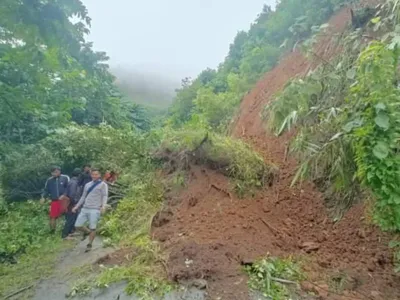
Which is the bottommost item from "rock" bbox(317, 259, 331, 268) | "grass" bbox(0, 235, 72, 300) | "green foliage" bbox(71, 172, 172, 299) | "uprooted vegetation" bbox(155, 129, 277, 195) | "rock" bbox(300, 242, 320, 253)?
"grass" bbox(0, 235, 72, 300)

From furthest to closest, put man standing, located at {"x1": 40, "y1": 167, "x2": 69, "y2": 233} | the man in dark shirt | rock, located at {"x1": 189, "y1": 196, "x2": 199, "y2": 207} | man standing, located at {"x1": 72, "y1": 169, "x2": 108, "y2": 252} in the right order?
the man in dark shirt
man standing, located at {"x1": 40, "y1": 167, "x2": 69, "y2": 233}
rock, located at {"x1": 189, "y1": 196, "x2": 199, "y2": 207}
man standing, located at {"x1": 72, "y1": 169, "x2": 108, "y2": 252}

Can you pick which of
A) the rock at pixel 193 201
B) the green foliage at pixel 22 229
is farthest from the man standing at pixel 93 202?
the green foliage at pixel 22 229

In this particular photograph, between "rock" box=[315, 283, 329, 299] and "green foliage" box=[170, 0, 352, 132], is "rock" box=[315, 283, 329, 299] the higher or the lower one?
the lower one

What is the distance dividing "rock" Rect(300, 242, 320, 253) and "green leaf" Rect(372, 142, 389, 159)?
2053 millimetres

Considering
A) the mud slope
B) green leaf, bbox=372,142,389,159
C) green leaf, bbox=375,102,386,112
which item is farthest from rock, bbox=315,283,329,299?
green leaf, bbox=375,102,386,112

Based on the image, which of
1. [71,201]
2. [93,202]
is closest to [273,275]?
[93,202]

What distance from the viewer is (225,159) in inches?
325

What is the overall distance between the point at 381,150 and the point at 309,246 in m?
2.13

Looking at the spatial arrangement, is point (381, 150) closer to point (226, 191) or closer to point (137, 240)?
point (226, 191)

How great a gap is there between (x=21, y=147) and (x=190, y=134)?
615cm

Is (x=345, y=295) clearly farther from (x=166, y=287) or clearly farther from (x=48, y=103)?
(x=48, y=103)

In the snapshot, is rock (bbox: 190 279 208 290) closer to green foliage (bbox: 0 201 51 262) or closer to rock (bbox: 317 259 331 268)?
rock (bbox: 317 259 331 268)

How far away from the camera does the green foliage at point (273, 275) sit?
524 cm

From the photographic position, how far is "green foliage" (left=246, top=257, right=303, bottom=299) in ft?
17.2
